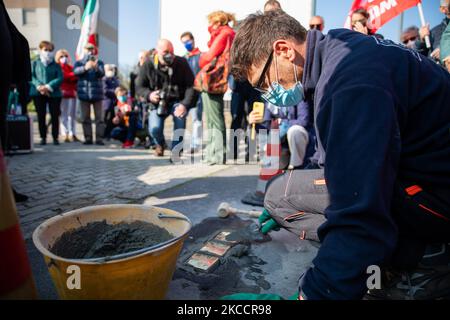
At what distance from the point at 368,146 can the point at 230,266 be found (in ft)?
4.15

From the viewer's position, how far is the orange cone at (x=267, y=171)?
3275 millimetres

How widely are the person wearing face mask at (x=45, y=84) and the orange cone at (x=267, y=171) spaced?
4.77 meters

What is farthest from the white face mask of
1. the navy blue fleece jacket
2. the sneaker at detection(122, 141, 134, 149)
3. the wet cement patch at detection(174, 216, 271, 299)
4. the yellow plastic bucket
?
the navy blue fleece jacket

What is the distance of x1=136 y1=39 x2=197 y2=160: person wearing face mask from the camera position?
5.32 meters

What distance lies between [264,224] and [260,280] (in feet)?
2.07

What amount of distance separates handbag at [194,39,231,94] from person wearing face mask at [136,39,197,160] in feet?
1.70

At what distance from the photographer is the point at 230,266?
2.05 metres

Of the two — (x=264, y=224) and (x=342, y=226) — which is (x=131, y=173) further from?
(x=342, y=226)

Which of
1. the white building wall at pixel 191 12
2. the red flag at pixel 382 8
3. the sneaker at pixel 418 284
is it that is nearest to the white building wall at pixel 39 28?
the white building wall at pixel 191 12

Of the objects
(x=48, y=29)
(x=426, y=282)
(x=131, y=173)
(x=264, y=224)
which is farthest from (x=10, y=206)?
(x=48, y=29)

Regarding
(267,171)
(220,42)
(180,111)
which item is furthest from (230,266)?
(180,111)

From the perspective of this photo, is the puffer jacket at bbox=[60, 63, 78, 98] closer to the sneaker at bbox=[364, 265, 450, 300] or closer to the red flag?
the red flag

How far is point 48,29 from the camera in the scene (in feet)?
62.5

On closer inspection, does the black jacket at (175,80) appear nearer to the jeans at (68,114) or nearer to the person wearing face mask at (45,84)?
the person wearing face mask at (45,84)
